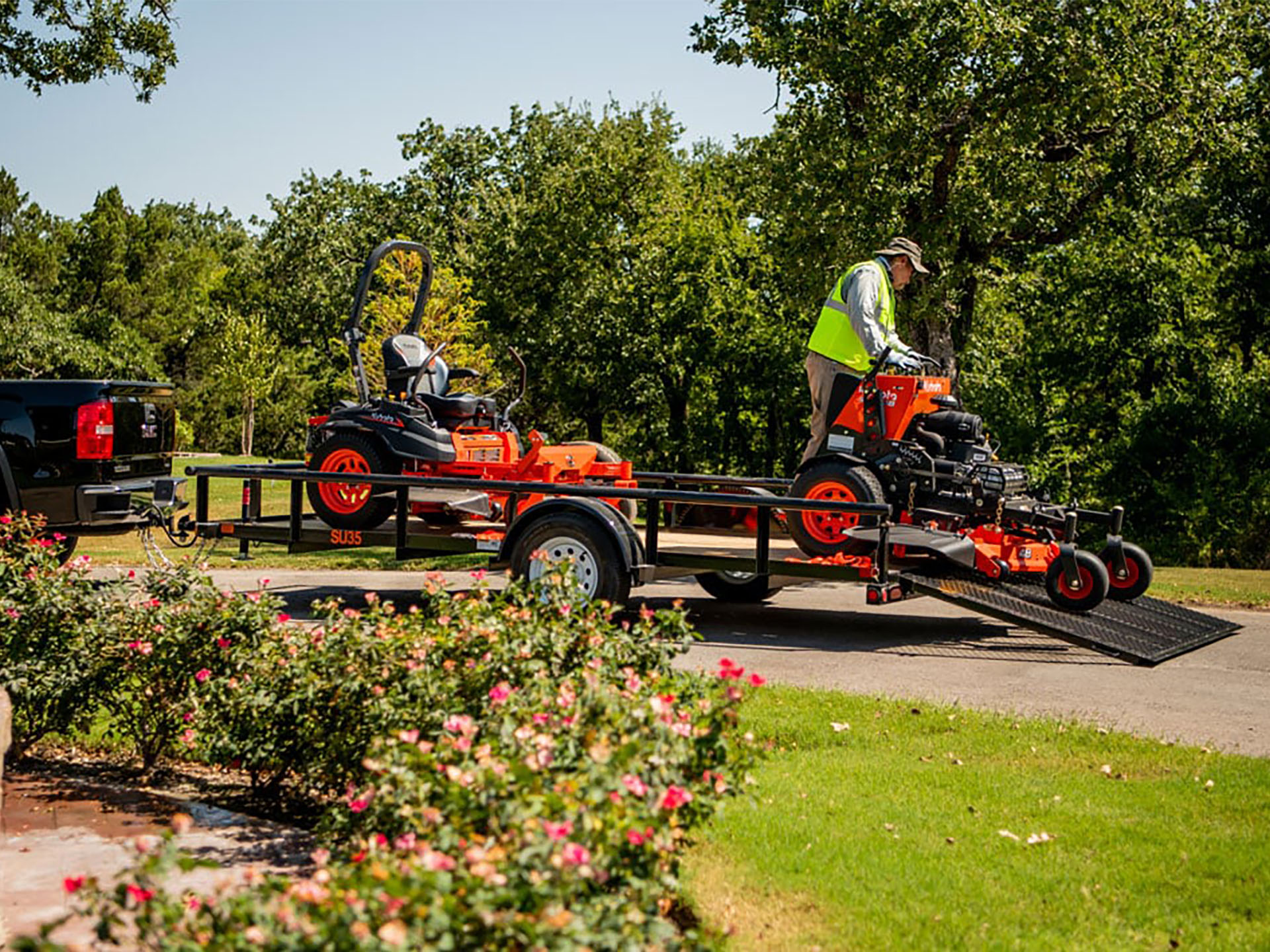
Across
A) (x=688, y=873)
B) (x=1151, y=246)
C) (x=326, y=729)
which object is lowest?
(x=688, y=873)

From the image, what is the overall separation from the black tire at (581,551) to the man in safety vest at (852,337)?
1752 mm

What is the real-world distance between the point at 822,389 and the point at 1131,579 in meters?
2.80

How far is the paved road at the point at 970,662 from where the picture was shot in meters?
7.77

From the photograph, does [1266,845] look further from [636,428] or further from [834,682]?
[636,428]

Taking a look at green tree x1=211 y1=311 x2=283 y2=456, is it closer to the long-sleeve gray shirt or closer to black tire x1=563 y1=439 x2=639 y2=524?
black tire x1=563 y1=439 x2=639 y2=524

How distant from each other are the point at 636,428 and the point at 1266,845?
33.6m

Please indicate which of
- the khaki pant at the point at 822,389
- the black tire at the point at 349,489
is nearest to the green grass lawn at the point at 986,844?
the khaki pant at the point at 822,389

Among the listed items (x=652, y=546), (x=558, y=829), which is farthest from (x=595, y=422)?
(x=558, y=829)

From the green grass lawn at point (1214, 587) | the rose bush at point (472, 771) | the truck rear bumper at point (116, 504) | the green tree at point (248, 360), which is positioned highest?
the green tree at point (248, 360)

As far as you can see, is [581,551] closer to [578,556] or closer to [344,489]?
[578,556]

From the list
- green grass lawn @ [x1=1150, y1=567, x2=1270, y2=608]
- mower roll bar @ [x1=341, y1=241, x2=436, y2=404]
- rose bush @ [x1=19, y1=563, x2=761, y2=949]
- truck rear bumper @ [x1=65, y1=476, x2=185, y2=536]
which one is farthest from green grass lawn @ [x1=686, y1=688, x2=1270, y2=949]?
green grass lawn @ [x1=1150, y1=567, x2=1270, y2=608]

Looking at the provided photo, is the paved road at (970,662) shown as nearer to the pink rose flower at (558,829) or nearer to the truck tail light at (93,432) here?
the truck tail light at (93,432)

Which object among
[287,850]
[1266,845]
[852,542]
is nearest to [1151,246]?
[852,542]

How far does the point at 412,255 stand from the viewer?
3122 centimetres
